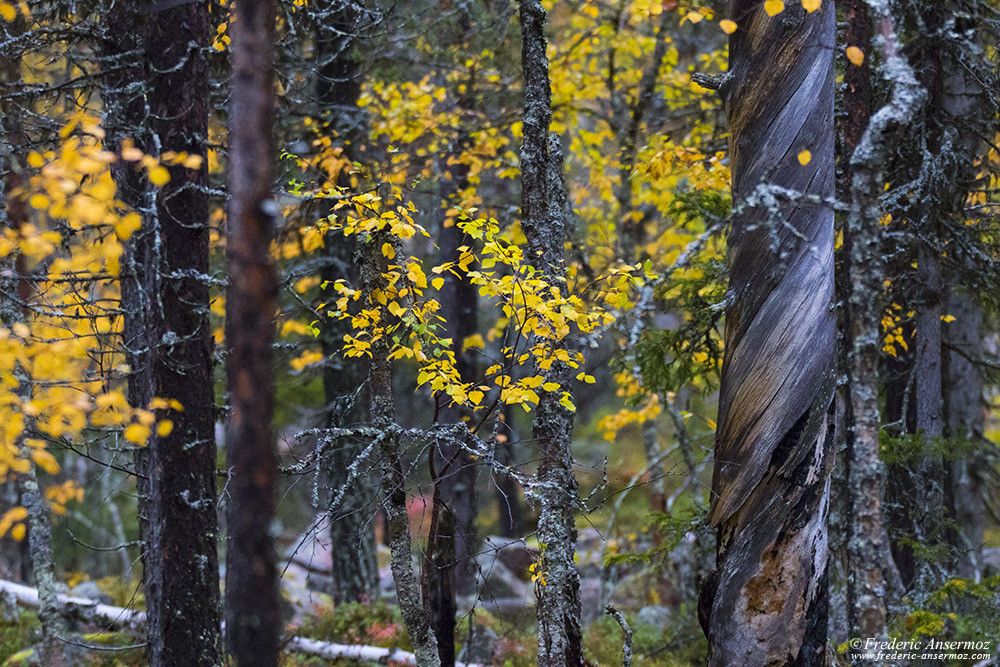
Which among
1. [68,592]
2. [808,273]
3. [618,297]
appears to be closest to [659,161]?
[618,297]

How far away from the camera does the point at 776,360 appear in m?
4.50

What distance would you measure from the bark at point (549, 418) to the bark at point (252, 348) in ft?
7.35

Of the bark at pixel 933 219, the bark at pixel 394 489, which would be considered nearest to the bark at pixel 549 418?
the bark at pixel 394 489

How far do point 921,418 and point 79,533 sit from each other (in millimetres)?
18395

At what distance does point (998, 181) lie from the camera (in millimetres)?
6664

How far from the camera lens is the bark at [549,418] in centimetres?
542

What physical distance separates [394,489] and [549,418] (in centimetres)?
150

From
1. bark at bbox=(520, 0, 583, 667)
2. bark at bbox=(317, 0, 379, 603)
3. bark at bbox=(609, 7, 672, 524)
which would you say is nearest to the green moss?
bark at bbox=(317, 0, 379, 603)

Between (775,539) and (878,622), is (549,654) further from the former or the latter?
(878,622)

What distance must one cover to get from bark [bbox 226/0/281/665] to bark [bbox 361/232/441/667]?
1626 millimetres

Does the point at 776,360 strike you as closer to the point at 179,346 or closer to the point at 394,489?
the point at 394,489

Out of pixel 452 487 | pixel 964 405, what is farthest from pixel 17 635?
pixel 964 405

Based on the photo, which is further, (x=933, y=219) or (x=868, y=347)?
(x=933, y=219)

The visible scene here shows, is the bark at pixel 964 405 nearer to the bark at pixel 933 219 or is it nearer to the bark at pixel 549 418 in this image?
the bark at pixel 933 219
